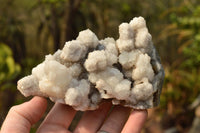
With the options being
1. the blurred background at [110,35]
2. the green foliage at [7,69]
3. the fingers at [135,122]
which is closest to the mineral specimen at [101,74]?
the fingers at [135,122]

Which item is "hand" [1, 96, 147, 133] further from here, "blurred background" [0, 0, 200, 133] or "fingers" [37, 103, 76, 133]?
"blurred background" [0, 0, 200, 133]

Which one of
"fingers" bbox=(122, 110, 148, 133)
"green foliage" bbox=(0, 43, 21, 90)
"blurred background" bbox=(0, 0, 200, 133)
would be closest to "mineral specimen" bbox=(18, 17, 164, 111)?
"fingers" bbox=(122, 110, 148, 133)

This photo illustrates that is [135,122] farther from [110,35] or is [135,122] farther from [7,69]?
[110,35]

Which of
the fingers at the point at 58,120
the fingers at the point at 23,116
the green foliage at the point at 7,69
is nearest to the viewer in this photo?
the fingers at the point at 23,116

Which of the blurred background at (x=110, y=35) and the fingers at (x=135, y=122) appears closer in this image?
the fingers at (x=135, y=122)

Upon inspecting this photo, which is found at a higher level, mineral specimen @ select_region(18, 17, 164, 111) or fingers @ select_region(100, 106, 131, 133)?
mineral specimen @ select_region(18, 17, 164, 111)

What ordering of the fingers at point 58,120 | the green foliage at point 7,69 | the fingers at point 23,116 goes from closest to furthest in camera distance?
the fingers at point 23,116, the fingers at point 58,120, the green foliage at point 7,69

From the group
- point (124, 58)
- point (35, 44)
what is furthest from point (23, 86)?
point (35, 44)

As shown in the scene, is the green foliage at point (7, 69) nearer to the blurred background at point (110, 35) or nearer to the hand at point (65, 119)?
the blurred background at point (110, 35)

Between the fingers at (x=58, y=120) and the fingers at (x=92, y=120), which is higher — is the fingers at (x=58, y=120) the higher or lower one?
the higher one
